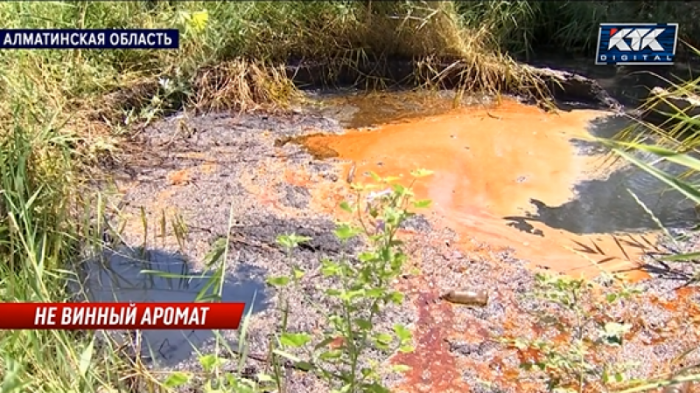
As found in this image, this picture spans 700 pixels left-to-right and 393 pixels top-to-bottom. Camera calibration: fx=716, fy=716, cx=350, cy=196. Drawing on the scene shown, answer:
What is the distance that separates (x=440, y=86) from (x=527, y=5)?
1035mm

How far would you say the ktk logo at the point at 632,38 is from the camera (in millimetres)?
5277

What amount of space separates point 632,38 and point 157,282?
13.1 feet

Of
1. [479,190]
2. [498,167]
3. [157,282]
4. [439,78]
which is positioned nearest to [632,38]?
[439,78]

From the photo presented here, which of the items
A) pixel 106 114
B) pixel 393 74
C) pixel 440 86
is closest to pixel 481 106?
pixel 440 86

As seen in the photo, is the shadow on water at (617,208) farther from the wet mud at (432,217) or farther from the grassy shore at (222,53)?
the grassy shore at (222,53)

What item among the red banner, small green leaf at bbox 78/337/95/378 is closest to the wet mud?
the red banner

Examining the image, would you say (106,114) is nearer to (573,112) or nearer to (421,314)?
(421,314)

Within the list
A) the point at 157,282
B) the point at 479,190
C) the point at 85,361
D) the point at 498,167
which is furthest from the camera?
the point at 498,167

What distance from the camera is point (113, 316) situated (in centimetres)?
197

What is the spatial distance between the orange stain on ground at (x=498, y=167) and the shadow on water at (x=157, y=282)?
106 cm

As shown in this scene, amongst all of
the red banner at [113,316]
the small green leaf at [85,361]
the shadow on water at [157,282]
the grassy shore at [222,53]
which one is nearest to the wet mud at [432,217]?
the shadow on water at [157,282]

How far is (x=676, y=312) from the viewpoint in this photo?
2773mm

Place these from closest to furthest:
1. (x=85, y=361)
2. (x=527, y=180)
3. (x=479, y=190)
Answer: (x=85, y=361), (x=479, y=190), (x=527, y=180)

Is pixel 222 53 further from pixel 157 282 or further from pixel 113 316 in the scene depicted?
pixel 113 316
